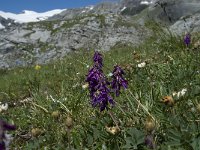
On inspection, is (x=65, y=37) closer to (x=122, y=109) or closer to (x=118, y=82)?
(x=122, y=109)

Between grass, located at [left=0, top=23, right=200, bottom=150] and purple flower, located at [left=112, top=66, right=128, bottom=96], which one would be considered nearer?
grass, located at [left=0, top=23, right=200, bottom=150]

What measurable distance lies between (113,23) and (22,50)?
762cm

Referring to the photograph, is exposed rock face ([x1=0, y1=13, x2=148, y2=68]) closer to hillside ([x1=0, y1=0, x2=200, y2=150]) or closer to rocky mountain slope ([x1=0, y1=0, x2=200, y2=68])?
rocky mountain slope ([x1=0, y1=0, x2=200, y2=68])

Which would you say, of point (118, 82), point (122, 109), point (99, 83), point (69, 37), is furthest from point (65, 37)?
point (99, 83)

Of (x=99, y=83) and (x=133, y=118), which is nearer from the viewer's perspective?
(x=99, y=83)

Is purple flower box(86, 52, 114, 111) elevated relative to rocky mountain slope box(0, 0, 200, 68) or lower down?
elevated

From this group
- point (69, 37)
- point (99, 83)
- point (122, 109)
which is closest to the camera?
point (99, 83)

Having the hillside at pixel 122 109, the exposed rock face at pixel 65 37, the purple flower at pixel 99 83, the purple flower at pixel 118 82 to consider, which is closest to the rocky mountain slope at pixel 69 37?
the exposed rock face at pixel 65 37

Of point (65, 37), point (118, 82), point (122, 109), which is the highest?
point (118, 82)

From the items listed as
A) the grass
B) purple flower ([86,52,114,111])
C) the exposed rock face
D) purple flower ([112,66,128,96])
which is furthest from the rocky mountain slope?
purple flower ([86,52,114,111])

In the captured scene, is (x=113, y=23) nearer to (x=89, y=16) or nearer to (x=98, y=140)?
(x=89, y=16)

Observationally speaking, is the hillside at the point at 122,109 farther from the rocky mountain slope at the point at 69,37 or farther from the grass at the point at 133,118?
the rocky mountain slope at the point at 69,37

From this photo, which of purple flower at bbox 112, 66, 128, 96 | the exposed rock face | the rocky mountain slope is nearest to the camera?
purple flower at bbox 112, 66, 128, 96

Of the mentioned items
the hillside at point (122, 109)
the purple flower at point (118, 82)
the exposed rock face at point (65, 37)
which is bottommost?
the exposed rock face at point (65, 37)
